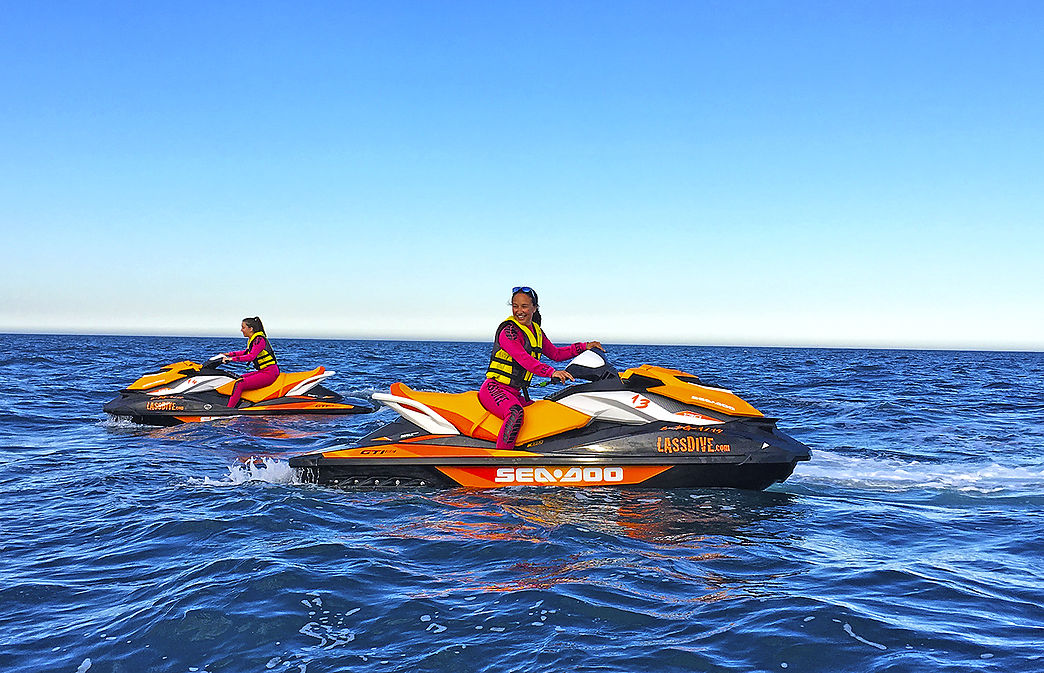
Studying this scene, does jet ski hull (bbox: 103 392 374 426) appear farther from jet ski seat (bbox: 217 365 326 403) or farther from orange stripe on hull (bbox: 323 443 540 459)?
orange stripe on hull (bbox: 323 443 540 459)

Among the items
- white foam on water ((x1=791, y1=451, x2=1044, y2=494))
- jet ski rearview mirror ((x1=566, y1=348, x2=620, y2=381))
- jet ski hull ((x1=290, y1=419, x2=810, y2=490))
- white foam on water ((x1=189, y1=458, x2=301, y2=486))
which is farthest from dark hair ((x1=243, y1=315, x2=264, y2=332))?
white foam on water ((x1=791, y1=451, x2=1044, y2=494))

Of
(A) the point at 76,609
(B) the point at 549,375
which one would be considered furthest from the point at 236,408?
(A) the point at 76,609

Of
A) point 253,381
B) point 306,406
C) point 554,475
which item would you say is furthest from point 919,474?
point 253,381

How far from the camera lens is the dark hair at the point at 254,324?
47.6ft

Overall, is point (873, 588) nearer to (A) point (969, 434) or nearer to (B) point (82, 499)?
(B) point (82, 499)

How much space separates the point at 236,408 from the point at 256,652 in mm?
10878

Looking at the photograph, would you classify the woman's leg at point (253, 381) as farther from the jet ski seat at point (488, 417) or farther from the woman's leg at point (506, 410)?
the woman's leg at point (506, 410)

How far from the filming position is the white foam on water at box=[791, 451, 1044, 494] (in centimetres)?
817

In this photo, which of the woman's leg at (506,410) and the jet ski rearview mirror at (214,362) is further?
the jet ski rearview mirror at (214,362)

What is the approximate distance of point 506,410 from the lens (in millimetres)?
7859

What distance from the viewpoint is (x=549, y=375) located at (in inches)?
301

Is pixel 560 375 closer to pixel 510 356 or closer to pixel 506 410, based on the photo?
pixel 510 356

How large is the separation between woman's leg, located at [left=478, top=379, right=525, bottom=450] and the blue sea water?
588mm

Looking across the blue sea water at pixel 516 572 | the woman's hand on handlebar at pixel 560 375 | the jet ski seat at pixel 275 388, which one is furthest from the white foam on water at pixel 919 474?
the jet ski seat at pixel 275 388
